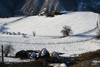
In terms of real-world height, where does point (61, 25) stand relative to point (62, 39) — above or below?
above

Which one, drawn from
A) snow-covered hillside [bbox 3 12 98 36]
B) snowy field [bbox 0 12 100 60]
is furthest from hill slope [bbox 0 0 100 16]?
snowy field [bbox 0 12 100 60]

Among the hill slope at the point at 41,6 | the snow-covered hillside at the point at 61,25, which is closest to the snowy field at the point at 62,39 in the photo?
the snow-covered hillside at the point at 61,25

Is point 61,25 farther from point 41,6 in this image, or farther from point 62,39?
point 41,6

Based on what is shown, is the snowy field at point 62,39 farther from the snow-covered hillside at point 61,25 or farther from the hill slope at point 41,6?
the hill slope at point 41,6

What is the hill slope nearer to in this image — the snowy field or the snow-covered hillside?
the snow-covered hillside

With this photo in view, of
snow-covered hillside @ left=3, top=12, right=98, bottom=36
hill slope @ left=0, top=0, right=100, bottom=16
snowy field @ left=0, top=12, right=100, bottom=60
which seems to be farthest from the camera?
hill slope @ left=0, top=0, right=100, bottom=16

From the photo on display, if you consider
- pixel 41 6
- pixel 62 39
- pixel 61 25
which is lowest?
pixel 62 39

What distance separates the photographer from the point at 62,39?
164 feet

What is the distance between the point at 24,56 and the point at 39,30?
30.7 meters

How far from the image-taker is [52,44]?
45688 mm

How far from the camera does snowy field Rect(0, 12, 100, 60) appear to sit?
139ft

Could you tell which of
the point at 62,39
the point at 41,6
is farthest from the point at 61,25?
the point at 41,6

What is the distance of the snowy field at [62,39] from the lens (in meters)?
42.2

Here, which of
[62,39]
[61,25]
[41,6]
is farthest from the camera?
[41,6]
